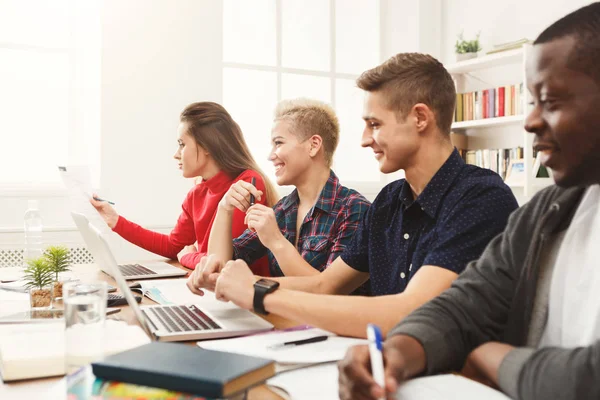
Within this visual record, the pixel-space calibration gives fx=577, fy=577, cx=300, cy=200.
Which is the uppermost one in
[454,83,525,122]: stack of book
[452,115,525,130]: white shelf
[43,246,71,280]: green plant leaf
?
[454,83,525,122]: stack of book

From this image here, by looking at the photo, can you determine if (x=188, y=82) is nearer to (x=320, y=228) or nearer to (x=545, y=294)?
(x=320, y=228)

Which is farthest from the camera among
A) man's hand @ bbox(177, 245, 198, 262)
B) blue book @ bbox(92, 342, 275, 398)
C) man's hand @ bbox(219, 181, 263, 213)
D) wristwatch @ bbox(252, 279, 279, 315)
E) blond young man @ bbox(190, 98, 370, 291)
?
man's hand @ bbox(177, 245, 198, 262)

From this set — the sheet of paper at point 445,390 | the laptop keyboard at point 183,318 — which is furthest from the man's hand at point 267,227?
the sheet of paper at point 445,390

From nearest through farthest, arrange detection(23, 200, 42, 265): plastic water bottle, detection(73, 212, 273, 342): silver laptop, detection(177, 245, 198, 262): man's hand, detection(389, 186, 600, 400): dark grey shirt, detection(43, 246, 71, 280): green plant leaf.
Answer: detection(389, 186, 600, 400): dark grey shirt → detection(73, 212, 273, 342): silver laptop → detection(43, 246, 71, 280): green plant leaf → detection(177, 245, 198, 262): man's hand → detection(23, 200, 42, 265): plastic water bottle

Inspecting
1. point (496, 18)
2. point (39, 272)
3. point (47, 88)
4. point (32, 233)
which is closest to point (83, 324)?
point (39, 272)

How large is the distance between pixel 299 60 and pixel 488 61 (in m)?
1.44

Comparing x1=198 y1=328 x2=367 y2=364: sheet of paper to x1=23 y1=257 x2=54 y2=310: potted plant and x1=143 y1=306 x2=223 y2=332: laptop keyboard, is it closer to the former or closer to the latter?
x1=143 y1=306 x2=223 y2=332: laptop keyboard

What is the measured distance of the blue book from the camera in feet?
2.10

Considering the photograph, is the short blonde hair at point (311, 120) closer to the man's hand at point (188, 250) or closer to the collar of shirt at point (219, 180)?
the collar of shirt at point (219, 180)

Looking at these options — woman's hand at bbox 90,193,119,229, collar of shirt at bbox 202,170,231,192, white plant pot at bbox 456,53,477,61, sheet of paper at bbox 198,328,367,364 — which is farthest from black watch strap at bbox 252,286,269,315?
white plant pot at bbox 456,53,477,61

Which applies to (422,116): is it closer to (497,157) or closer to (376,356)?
(376,356)

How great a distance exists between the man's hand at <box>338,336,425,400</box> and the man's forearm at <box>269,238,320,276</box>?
2.92 ft

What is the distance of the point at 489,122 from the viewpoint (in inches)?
159

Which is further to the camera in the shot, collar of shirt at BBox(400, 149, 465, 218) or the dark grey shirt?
collar of shirt at BBox(400, 149, 465, 218)
